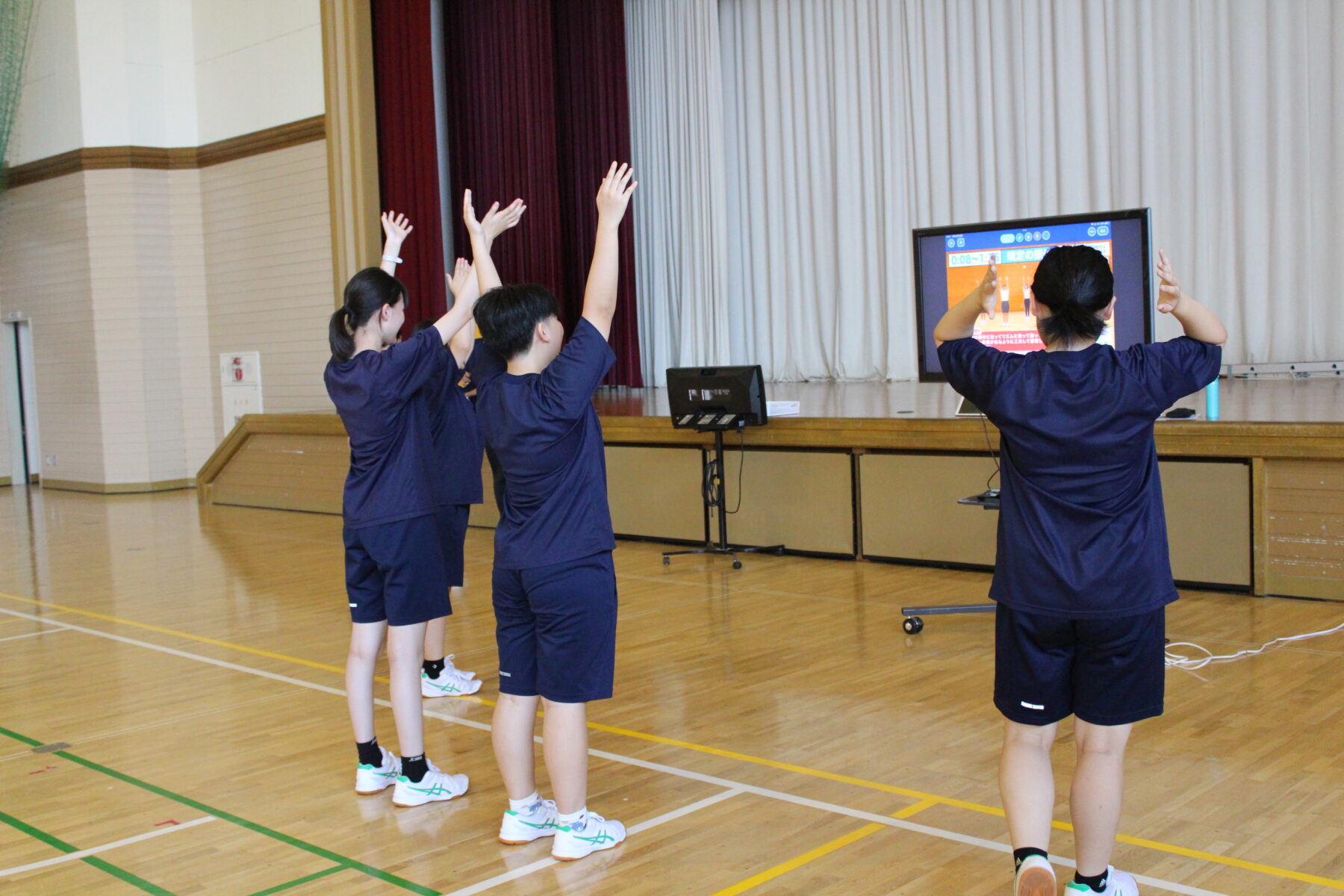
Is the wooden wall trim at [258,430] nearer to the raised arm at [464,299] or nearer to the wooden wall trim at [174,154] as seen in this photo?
the wooden wall trim at [174,154]

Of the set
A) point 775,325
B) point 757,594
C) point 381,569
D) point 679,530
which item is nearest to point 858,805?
point 381,569

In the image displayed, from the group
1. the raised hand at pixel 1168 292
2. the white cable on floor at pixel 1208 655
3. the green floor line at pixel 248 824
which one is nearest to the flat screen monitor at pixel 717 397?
the white cable on floor at pixel 1208 655

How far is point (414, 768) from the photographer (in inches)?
134

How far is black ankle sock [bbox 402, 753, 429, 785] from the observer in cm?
341

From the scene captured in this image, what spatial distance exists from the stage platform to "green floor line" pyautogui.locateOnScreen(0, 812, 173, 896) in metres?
4.06

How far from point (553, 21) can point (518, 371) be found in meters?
10.7

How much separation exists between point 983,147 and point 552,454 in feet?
28.6

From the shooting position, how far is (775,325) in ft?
39.8

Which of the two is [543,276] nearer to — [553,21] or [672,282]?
[672,282]

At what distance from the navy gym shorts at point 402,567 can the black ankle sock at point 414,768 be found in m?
0.38

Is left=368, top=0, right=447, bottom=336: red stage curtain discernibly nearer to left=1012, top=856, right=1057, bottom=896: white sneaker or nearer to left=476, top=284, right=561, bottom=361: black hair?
left=476, top=284, right=561, bottom=361: black hair

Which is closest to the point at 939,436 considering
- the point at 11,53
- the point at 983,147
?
the point at 983,147

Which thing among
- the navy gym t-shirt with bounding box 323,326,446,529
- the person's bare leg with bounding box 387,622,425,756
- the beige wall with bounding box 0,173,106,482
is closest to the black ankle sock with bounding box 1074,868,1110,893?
the person's bare leg with bounding box 387,622,425,756

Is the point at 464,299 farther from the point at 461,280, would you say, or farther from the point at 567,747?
the point at 567,747
